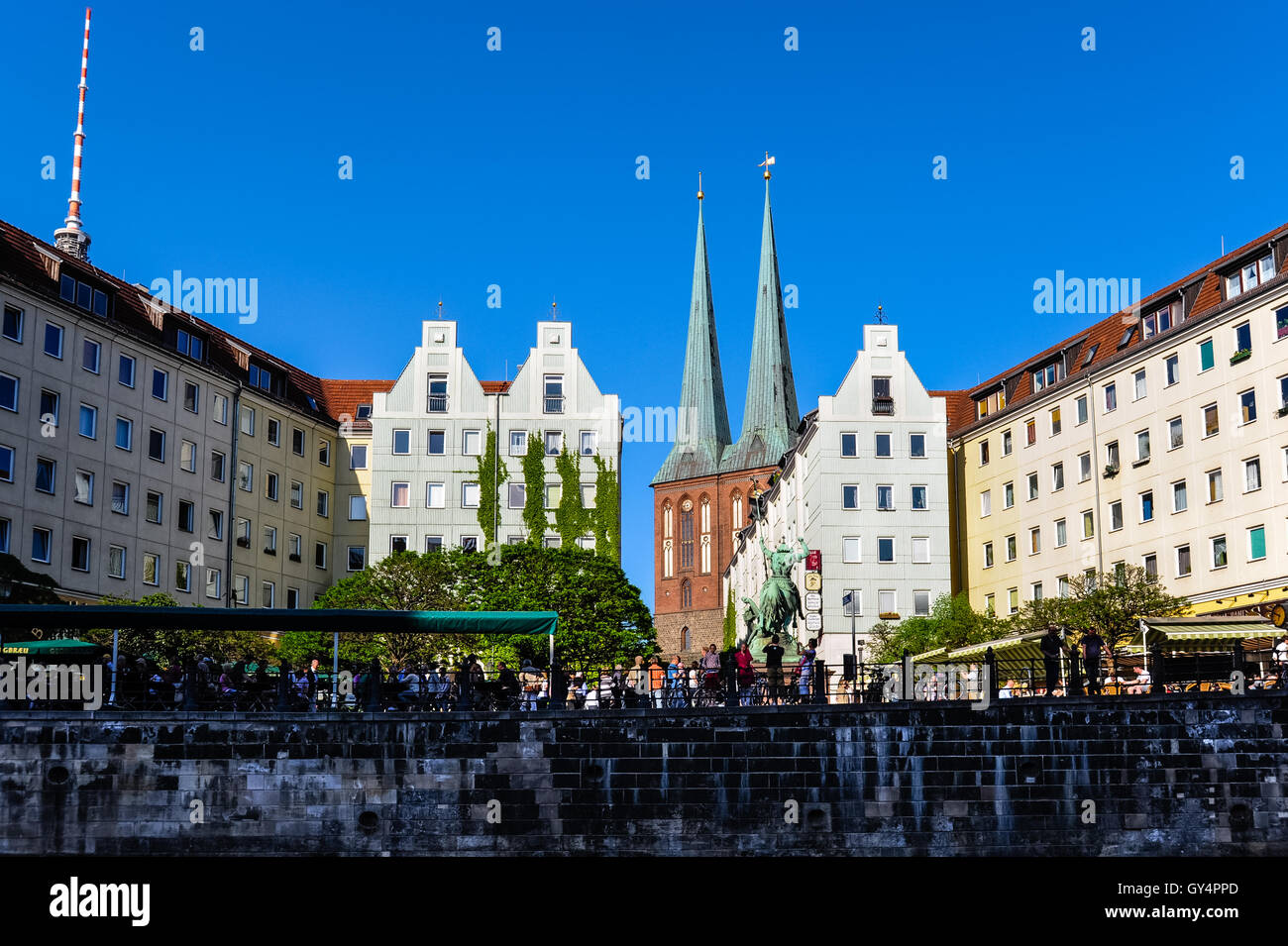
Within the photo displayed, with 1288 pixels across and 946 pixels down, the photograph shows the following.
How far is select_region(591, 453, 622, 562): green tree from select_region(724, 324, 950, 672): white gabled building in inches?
410

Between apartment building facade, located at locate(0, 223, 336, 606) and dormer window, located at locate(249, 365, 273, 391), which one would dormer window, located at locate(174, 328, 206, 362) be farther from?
dormer window, located at locate(249, 365, 273, 391)

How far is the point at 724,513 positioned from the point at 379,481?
6425 cm

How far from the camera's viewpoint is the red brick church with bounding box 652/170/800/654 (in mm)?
141750

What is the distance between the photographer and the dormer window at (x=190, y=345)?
76312mm

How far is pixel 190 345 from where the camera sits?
254 ft

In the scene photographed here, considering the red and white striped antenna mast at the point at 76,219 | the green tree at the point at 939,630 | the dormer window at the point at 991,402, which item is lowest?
the green tree at the point at 939,630

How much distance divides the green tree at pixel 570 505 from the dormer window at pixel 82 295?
25807 millimetres

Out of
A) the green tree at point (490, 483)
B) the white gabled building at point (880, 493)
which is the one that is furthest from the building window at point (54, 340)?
the white gabled building at point (880, 493)

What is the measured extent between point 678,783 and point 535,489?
4767 centimetres

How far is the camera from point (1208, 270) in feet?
229

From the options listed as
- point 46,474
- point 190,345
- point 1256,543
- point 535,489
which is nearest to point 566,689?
point 46,474

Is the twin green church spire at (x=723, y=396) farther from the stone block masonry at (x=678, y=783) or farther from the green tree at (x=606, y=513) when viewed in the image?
the stone block masonry at (x=678, y=783)

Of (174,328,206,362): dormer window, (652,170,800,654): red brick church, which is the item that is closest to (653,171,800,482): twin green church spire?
(652,170,800,654): red brick church
